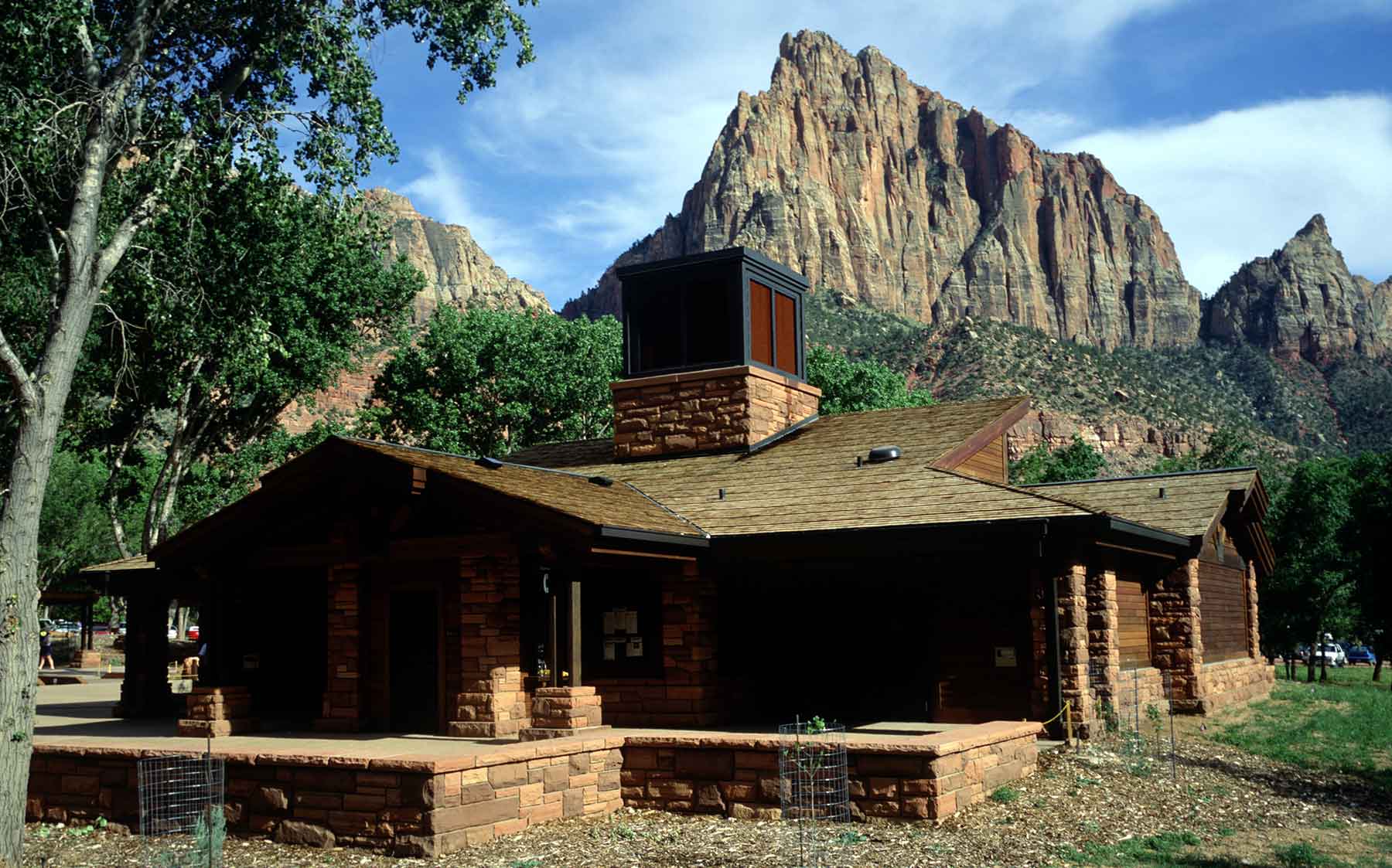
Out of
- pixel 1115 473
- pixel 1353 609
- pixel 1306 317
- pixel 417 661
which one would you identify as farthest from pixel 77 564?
pixel 1306 317

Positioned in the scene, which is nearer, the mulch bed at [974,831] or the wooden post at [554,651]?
the mulch bed at [974,831]

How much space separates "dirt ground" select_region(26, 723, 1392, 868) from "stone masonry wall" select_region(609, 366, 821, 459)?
7.92 m

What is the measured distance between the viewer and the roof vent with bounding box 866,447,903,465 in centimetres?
1752

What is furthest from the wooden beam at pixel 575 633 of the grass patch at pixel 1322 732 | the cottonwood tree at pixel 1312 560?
the cottonwood tree at pixel 1312 560

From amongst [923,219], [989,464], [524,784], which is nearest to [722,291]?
[989,464]

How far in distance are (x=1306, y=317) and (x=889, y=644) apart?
15856 cm

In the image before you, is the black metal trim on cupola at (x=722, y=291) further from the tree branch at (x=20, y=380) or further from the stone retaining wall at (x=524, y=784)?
the tree branch at (x=20, y=380)

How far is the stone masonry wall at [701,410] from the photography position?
1989cm

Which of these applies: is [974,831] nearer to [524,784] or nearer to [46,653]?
[524,784]

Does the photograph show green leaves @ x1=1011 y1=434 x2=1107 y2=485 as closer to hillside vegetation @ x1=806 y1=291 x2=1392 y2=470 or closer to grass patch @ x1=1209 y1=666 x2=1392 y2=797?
grass patch @ x1=1209 y1=666 x2=1392 y2=797

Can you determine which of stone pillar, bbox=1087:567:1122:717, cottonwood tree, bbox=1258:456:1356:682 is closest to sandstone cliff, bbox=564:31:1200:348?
cottonwood tree, bbox=1258:456:1356:682

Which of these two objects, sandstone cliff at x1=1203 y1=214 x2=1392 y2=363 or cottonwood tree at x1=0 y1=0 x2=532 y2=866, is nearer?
cottonwood tree at x1=0 y1=0 x2=532 y2=866

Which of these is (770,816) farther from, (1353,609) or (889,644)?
(1353,609)

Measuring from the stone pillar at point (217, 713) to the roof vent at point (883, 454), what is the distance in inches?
358
